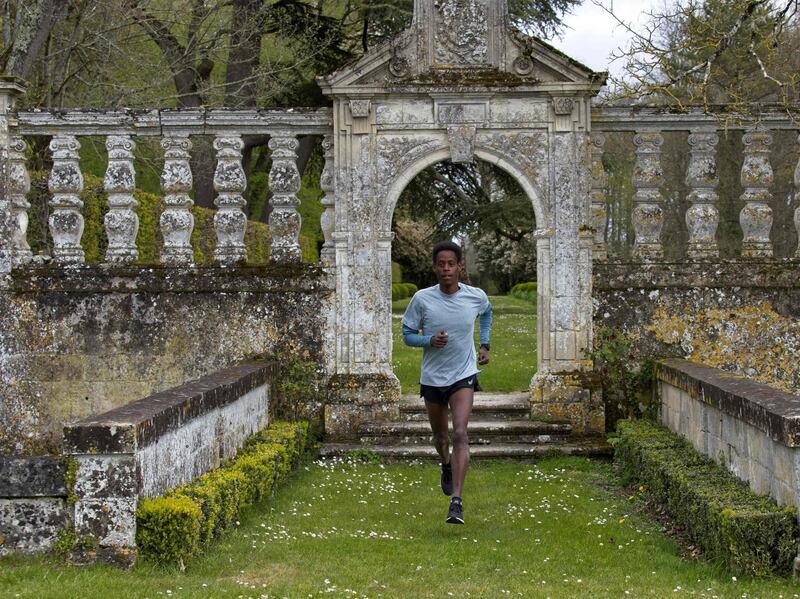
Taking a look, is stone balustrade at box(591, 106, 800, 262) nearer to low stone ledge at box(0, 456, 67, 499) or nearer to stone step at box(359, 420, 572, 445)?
stone step at box(359, 420, 572, 445)

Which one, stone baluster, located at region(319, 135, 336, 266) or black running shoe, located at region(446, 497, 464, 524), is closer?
black running shoe, located at region(446, 497, 464, 524)

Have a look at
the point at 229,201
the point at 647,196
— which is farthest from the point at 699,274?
the point at 229,201

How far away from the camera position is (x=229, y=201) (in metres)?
10.9

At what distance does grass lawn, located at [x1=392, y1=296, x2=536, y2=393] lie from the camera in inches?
576

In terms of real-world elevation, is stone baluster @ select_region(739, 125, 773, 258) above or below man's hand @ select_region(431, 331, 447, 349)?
above

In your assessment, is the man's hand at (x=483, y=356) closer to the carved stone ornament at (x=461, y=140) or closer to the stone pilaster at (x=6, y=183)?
the carved stone ornament at (x=461, y=140)

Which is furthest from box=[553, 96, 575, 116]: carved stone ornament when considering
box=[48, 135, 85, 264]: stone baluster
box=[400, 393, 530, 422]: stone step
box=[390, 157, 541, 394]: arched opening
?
box=[48, 135, 85, 264]: stone baluster

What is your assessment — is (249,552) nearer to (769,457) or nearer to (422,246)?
(769,457)

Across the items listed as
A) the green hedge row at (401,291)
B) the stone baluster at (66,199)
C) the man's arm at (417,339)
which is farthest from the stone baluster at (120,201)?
the green hedge row at (401,291)

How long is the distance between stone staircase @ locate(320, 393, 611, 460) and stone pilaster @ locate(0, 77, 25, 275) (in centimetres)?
351

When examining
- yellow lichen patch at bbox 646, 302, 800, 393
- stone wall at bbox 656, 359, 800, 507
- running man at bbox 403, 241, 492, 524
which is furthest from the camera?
yellow lichen patch at bbox 646, 302, 800, 393

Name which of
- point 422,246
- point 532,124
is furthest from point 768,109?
point 422,246

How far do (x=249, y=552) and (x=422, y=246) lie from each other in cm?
3515

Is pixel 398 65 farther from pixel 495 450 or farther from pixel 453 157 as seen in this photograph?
pixel 495 450
